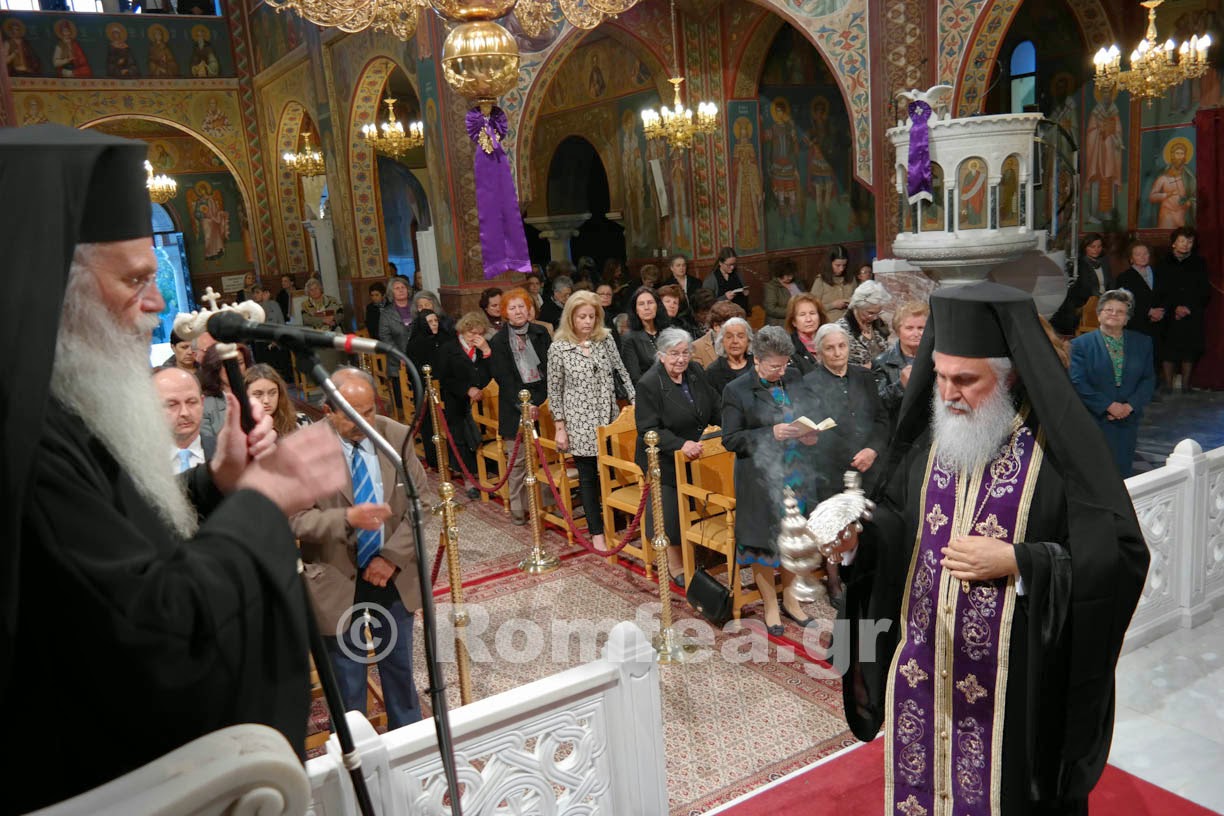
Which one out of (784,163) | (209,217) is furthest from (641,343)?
(209,217)

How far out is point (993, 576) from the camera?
102 inches

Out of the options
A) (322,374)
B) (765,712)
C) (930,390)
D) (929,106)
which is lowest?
(765,712)

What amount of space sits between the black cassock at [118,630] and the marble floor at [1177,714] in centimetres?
356

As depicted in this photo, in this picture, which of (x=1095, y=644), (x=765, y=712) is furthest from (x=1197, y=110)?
(x=1095, y=644)

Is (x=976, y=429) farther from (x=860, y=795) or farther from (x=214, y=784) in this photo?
(x=214, y=784)

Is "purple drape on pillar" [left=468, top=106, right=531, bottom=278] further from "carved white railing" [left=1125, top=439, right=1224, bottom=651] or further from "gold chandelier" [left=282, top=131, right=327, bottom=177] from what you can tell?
"gold chandelier" [left=282, top=131, right=327, bottom=177]

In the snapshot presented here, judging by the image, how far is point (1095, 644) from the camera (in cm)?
252

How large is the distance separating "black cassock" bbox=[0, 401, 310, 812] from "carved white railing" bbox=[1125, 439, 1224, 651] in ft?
14.0

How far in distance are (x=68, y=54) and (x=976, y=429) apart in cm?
2026

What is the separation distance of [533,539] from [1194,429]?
6574mm

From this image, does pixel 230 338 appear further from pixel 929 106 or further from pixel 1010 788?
pixel 929 106

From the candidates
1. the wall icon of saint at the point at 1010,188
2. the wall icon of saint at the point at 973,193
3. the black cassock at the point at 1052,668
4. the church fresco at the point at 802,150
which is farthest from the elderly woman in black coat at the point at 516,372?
the church fresco at the point at 802,150

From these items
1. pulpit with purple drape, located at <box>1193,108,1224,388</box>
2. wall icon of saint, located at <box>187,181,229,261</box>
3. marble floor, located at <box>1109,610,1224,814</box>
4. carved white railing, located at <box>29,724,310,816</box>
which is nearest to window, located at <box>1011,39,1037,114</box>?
pulpit with purple drape, located at <box>1193,108,1224,388</box>

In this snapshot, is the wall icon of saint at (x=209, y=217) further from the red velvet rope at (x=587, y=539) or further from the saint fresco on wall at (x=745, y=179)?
the red velvet rope at (x=587, y=539)
